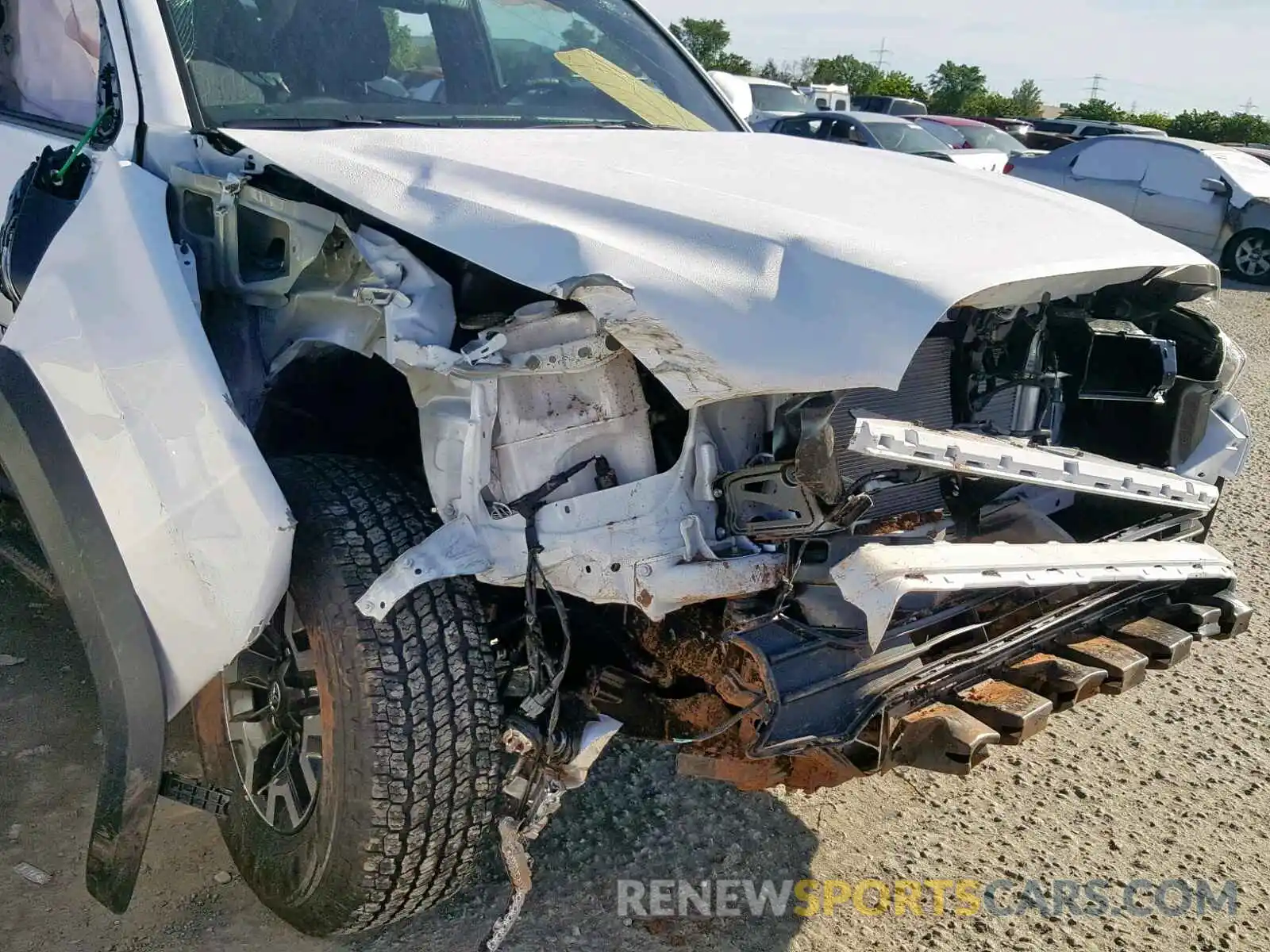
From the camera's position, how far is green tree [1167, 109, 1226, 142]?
3316cm

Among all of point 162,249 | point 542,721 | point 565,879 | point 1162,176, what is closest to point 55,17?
point 162,249

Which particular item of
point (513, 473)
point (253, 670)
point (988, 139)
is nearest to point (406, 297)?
point (513, 473)

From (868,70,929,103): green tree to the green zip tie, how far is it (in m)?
38.0

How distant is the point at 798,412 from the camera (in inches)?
83.7

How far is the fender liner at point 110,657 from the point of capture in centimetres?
226

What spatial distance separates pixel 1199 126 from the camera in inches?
1332

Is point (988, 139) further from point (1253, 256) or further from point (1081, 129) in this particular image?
point (1081, 129)

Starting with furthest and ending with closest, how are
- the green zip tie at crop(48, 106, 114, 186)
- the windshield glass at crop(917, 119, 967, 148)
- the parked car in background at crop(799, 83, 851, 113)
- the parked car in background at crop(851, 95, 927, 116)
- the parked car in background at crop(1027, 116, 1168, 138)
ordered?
the parked car in background at crop(1027, 116, 1168, 138) → the parked car in background at crop(851, 95, 927, 116) → the parked car in background at crop(799, 83, 851, 113) → the windshield glass at crop(917, 119, 967, 148) → the green zip tie at crop(48, 106, 114, 186)

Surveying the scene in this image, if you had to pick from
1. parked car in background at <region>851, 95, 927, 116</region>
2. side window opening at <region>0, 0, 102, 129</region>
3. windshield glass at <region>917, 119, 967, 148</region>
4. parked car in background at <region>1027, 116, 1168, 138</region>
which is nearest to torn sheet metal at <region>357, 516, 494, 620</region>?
side window opening at <region>0, 0, 102, 129</region>

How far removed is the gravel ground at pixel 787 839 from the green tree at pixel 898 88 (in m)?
37.5

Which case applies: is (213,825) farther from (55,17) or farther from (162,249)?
(55,17)

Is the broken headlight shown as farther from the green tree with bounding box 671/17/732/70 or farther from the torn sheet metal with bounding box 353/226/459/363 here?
the green tree with bounding box 671/17/732/70

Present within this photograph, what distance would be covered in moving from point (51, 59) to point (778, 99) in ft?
47.4

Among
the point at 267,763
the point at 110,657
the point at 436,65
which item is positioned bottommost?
the point at 267,763
